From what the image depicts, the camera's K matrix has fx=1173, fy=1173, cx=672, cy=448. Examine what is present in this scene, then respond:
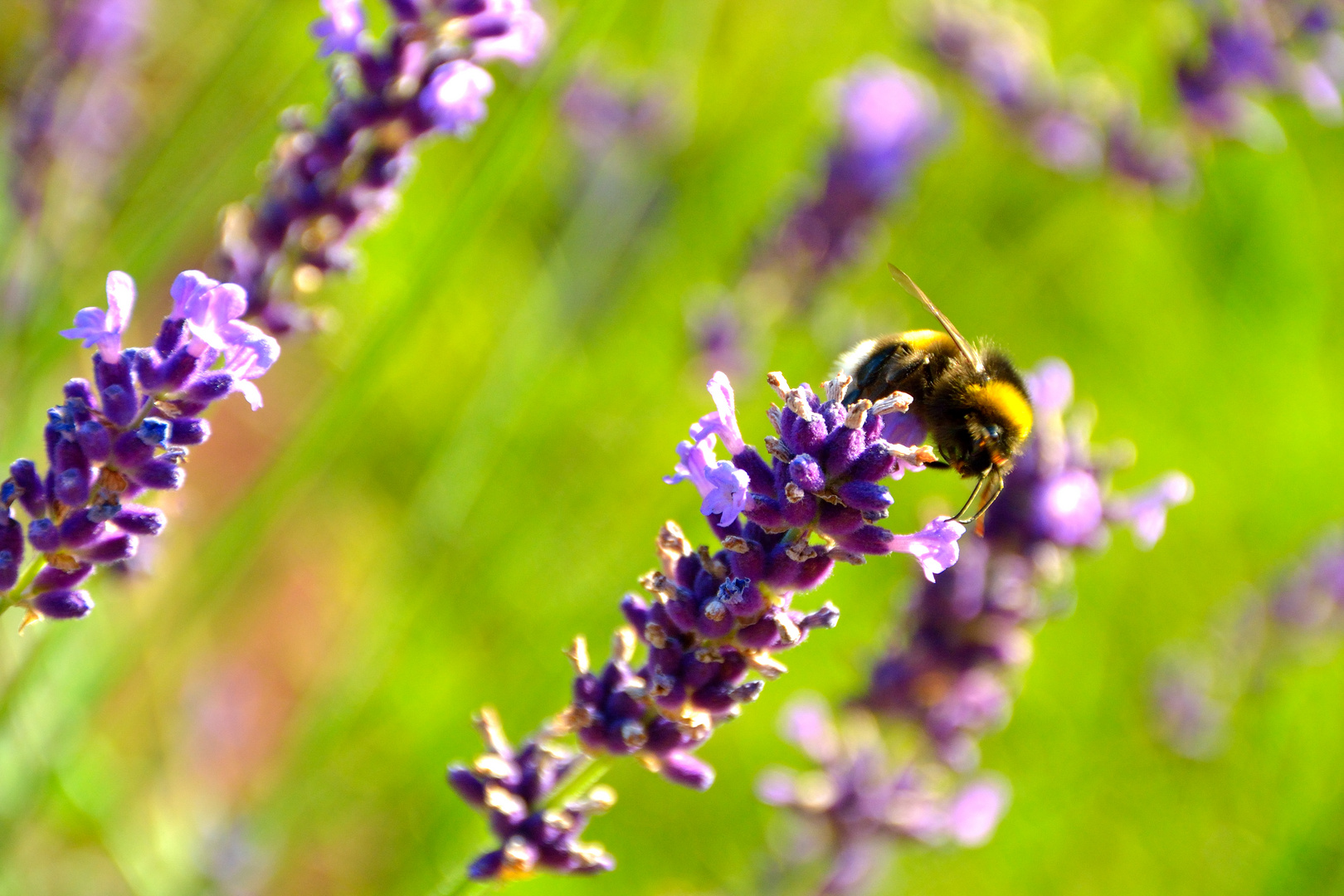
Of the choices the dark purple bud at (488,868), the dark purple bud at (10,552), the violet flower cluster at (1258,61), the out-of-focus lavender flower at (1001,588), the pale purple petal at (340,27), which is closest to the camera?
the dark purple bud at (10,552)

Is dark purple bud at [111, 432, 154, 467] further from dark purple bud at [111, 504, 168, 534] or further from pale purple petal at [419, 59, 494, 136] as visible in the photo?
pale purple petal at [419, 59, 494, 136]

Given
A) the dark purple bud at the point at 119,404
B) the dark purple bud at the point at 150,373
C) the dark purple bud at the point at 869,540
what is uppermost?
the dark purple bud at the point at 150,373

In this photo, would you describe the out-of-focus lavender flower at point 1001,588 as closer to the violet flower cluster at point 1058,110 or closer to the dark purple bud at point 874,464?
the dark purple bud at point 874,464

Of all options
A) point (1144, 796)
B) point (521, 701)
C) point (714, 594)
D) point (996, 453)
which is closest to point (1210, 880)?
point (1144, 796)

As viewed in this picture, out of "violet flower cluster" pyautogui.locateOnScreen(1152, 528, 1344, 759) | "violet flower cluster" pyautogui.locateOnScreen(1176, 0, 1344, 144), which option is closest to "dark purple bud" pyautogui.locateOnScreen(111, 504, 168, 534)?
"violet flower cluster" pyautogui.locateOnScreen(1176, 0, 1344, 144)

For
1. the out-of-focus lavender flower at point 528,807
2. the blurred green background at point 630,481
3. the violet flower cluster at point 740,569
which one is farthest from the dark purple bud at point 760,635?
the blurred green background at point 630,481

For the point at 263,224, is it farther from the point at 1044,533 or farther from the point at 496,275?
the point at 496,275
